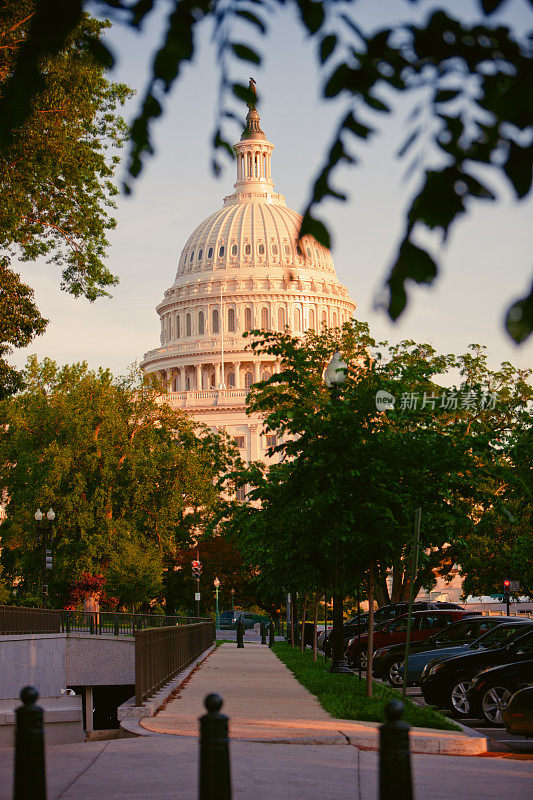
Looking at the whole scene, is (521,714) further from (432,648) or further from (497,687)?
(432,648)

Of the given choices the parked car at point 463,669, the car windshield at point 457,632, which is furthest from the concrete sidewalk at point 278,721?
the car windshield at point 457,632

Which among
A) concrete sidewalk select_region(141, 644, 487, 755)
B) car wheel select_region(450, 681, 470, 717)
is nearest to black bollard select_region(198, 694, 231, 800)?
concrete sidewalk select_region(141, 644, 487, 755)

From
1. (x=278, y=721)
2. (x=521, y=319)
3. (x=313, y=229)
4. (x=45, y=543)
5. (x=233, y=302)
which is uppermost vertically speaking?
(x=233, y=302)

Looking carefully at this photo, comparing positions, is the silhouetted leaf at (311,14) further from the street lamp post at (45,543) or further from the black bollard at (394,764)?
the street lamp post at (45,543)

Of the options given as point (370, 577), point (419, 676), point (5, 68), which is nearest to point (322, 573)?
point (419, 676)

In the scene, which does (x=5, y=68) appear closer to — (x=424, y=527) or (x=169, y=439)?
(x=424, y=527)

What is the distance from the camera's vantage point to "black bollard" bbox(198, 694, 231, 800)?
6.96 meters

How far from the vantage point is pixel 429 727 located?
1499cm

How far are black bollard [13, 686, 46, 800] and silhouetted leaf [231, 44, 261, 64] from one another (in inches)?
163

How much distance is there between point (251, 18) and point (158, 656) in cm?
1569

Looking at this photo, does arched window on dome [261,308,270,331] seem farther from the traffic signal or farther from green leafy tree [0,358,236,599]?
the traffic signal

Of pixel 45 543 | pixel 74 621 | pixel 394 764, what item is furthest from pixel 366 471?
pixel 45 543

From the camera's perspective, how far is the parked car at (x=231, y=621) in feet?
271

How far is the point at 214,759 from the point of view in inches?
275
